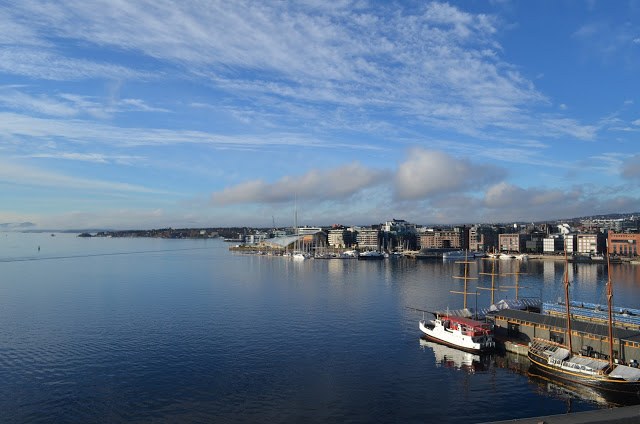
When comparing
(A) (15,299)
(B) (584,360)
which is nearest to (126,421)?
(B) (584,360)

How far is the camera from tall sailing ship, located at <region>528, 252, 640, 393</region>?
19.6 m

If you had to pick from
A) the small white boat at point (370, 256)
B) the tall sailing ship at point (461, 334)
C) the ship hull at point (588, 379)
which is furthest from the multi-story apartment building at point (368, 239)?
the ship hull at point (588, 379)

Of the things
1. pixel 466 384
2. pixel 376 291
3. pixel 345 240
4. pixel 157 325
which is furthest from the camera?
pixel 345 240

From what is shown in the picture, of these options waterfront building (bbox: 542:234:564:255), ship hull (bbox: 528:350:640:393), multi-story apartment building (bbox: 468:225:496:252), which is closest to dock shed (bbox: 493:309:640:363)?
ship hull (bbox: 528:350:640:393)

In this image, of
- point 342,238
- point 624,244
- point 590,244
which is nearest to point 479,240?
point 590,244

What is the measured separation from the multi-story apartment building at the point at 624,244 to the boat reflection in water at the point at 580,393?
98.4 meters

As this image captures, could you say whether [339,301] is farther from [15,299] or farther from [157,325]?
[15,299]

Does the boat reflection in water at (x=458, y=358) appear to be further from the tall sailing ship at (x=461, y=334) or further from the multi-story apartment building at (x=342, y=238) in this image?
the multi-story apartment building at (x=342, y=238)

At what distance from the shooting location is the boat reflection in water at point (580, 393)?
63.1ft

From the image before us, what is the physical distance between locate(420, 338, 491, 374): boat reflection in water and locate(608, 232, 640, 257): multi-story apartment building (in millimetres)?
95568

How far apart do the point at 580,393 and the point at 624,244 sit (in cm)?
10547

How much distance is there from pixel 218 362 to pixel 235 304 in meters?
18.0

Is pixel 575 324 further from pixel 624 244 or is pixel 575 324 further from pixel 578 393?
pixel 624 244

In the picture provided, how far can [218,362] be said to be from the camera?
23688 millimetres
